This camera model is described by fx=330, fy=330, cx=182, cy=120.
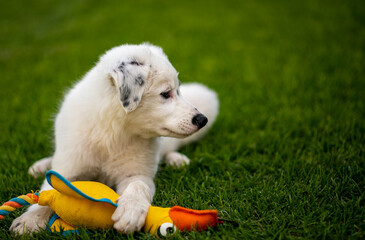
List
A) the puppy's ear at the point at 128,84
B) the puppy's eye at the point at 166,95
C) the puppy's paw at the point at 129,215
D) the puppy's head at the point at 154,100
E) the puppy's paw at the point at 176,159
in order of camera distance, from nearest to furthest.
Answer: the puppy's paw at the point at 129,215
the puppy's ear at the point at 128,84
the puppy's head at the point at 154,100
the puppy's eye at the point at 166,95
the puppy's paw at the point at 176,159

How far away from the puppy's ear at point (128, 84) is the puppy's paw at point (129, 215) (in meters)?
0.65

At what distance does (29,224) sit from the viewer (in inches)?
87.9

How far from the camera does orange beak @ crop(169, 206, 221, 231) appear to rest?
6.87 feet

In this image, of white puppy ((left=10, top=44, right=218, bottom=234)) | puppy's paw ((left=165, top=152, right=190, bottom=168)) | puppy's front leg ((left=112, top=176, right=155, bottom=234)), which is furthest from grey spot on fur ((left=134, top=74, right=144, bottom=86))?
puppy's paw ((left=165, top=152, right=190, bottom=168))

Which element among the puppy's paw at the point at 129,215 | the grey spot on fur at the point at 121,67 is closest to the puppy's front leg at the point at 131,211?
the puppy's paw at the point at 129,215

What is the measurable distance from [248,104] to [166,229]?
315 centimetres

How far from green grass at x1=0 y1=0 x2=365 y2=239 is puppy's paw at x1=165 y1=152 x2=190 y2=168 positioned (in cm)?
11

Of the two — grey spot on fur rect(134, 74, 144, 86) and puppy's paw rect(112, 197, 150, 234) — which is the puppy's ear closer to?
grey spot on fur rect(134, 74, 144, 86)

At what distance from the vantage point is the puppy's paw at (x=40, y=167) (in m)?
3.10

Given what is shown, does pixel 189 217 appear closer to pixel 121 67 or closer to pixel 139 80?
pixel 139 80

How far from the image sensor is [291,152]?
342 cm

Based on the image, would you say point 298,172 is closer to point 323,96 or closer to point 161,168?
point 161,168

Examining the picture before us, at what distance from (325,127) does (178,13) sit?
8690 mm

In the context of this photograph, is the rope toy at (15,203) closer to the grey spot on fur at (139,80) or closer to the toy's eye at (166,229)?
the toy's eye at (166,229)
